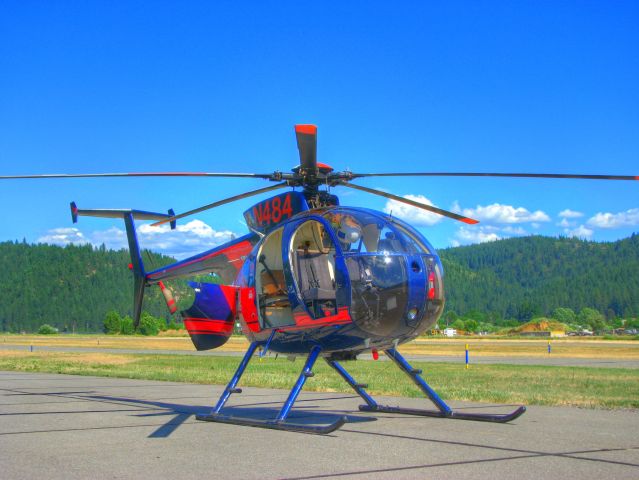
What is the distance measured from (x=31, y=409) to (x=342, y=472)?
768 centimetres

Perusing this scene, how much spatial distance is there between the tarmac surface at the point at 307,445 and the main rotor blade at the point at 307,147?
396cm

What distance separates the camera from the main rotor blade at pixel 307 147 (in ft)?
31.5

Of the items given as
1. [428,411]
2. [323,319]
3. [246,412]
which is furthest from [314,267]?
[246,412]

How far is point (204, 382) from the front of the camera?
64.0 ft

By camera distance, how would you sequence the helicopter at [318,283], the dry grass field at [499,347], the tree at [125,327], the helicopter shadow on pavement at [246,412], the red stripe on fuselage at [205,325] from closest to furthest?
the helicopter at [318,283]
the helicopter shadow on pavement at [246,412]
the red stripe on fuselage at [205,325]
the dry grass field at [499,347]
the tree at [125,327]

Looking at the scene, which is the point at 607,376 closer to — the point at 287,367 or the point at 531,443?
the point at 287,367

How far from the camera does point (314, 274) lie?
1073 centimetres

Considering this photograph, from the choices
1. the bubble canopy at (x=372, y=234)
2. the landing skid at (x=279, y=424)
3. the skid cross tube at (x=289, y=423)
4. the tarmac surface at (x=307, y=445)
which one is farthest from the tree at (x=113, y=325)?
the bubble canopy at (x=372, y=234)

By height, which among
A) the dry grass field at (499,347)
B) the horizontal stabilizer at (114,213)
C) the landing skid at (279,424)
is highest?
the horizontal stabilizer at (114,213)

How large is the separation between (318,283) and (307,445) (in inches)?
112

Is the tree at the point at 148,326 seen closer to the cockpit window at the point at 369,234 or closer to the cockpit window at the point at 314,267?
the cockpit window at the point at 314,267

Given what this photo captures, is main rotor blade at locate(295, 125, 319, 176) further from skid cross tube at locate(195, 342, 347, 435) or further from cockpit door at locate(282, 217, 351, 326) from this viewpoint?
skid cross tube at locate(195, 342, 347, 435)

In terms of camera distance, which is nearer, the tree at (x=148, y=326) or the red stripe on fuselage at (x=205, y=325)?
the red stripe on fuselage at (x=205, y=325)

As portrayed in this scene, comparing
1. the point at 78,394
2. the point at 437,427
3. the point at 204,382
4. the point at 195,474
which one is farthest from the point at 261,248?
the point at 204,382
